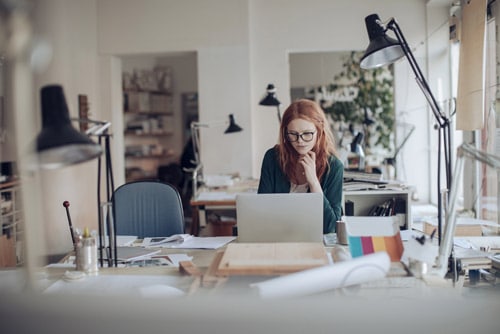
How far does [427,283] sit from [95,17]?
5.66 m

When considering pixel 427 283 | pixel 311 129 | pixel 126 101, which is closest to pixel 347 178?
pixel 311 129

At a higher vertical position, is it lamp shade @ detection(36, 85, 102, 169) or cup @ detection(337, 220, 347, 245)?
lamp shade @ detection(36, 85, 102, 169)

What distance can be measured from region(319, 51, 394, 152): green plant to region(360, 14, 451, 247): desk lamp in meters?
3.77

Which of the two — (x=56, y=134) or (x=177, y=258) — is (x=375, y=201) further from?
(x=56, y=134)

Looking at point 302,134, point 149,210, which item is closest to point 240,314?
point 302,134

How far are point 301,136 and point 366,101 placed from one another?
4047mm

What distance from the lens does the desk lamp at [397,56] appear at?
6.57 ft

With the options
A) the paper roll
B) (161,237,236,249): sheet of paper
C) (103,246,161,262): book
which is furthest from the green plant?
the paper roll

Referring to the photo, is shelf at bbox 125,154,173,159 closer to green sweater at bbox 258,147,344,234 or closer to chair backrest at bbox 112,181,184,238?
chair backrest at bbox 112,181,184,238

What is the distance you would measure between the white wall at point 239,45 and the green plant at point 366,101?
22 cm

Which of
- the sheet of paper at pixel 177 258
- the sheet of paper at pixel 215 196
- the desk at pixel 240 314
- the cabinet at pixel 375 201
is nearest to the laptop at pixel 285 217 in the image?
the sheet of paper at pixel 177 258

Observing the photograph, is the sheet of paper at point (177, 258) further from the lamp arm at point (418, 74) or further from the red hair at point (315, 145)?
the lamp arm at point (418, 74)

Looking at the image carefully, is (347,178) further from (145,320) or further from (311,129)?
(145,320)

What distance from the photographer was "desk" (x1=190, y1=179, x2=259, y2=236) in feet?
13.4
